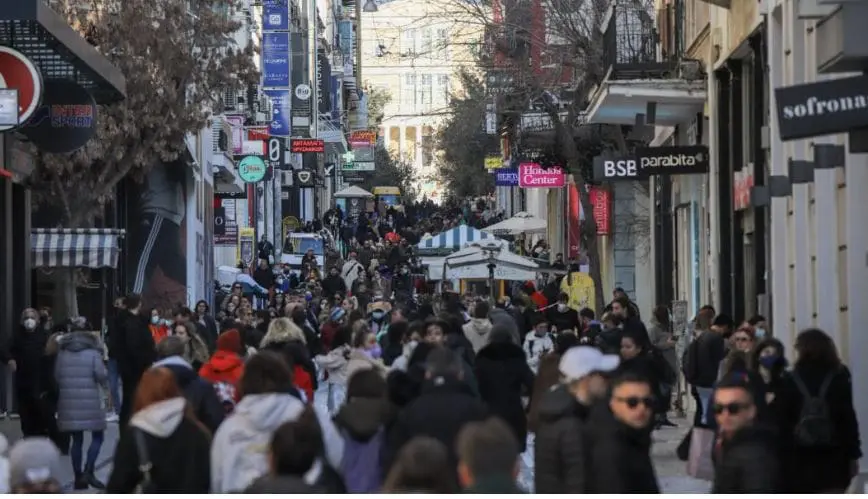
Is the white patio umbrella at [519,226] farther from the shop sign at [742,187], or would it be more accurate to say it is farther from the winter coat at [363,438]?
the winter coat at [363,438]

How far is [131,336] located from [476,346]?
382 cm

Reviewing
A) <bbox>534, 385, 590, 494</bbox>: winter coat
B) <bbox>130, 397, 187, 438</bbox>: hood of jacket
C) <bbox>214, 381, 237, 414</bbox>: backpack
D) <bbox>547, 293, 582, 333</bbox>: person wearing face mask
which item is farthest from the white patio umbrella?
<bbox>534, 385, 590, 494</bbox>: winter coat

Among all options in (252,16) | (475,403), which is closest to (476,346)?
(475,403)

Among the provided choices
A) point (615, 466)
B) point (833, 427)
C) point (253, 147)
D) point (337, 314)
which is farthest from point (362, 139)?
point (615, 466)

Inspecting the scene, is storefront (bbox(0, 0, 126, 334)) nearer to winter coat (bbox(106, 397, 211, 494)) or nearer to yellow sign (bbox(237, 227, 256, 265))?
winter coat (bbox(106, 397, 211, 494))

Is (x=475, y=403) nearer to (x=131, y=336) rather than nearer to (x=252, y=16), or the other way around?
(x=131, y=336)

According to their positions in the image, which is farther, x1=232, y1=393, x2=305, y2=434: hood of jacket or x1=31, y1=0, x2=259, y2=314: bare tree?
x1=31, y1=0, x2=259, y2=314: bare tree

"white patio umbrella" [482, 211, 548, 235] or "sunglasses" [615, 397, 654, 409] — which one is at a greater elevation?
"white patio umbrella" [482, 211, 548, 235]

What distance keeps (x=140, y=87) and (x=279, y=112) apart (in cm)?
3391

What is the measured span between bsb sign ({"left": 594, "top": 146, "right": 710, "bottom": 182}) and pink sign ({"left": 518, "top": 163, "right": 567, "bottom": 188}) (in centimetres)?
1907

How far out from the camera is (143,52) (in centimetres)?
2958

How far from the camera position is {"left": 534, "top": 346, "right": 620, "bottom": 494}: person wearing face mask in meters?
9.09

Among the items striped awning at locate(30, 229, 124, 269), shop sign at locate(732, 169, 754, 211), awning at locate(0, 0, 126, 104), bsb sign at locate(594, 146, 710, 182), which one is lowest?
striped awning at locate(30, 229, 124, 269)

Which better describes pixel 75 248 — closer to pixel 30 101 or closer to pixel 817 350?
pixel 30 101
